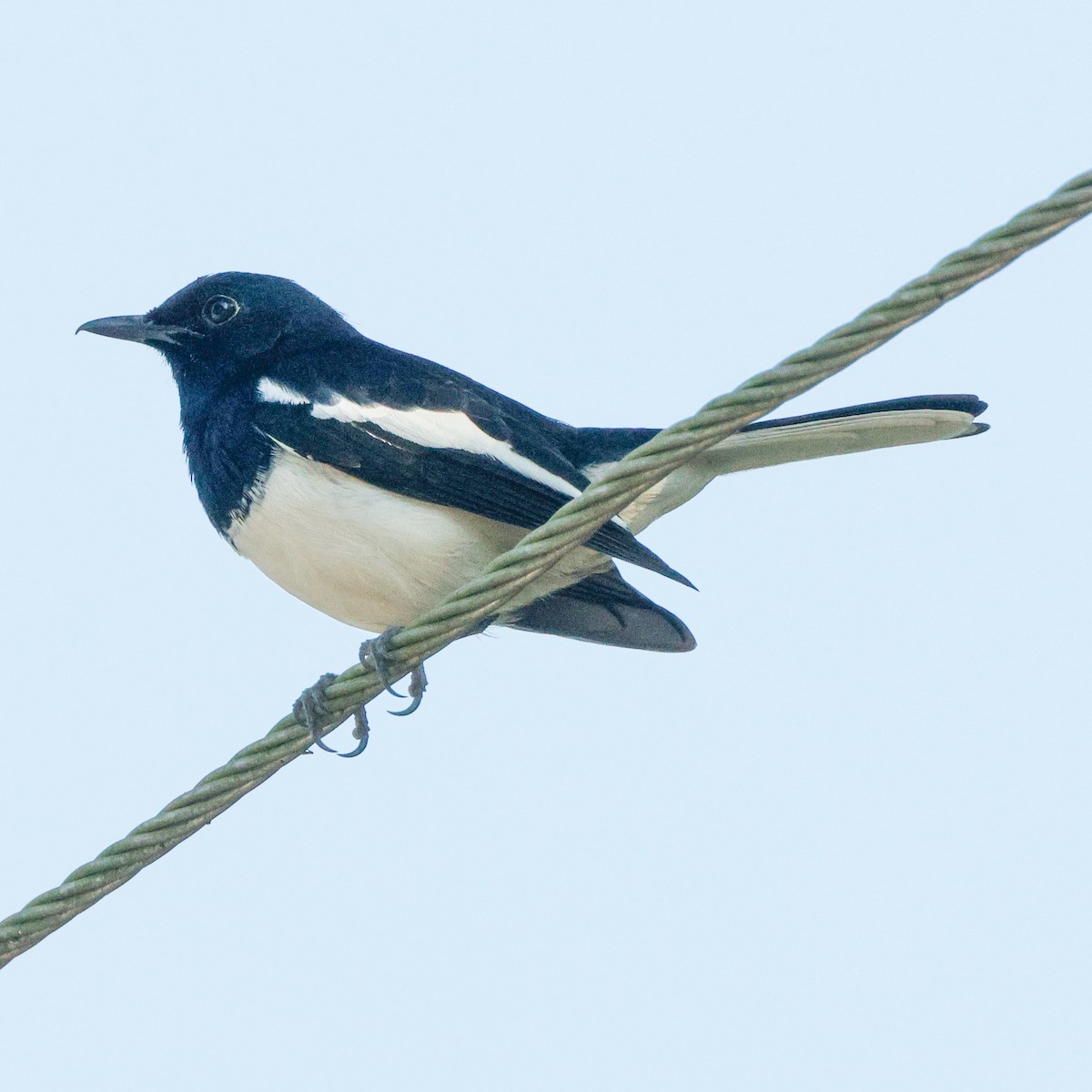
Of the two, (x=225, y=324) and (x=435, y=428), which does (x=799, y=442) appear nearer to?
(x=435, y=428)

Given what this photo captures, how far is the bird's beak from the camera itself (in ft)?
20.5

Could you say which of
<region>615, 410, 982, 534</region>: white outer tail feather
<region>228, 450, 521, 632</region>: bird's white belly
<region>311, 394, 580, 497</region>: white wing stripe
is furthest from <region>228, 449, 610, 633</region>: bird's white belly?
<region>615, 410, 982, 534</region>: white outer tail feather

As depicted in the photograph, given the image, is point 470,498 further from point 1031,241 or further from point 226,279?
point 1031,241

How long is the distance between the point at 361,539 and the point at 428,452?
0.38m

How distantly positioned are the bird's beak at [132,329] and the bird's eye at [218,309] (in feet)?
0.43

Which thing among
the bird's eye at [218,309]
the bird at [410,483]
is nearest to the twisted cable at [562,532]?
the bird at [410,483]

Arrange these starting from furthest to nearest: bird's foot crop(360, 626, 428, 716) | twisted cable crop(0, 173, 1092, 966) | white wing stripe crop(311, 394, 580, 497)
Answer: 1. white wing stripe crop(311, 394, 580, 497)
2. bird's foot crop(360, 626, 428, 716)
3. twisted cable crop(0, 173, 1092, 966)

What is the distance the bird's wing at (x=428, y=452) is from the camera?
522 centimetres

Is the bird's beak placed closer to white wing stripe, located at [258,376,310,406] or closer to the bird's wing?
white wing stripe, located at [258,376,310,406]

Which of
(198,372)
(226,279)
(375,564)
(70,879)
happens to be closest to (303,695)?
(375,564)

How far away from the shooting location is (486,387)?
19.0ft

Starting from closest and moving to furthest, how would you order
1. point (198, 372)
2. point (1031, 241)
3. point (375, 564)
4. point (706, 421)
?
point (1031, 241) < point (706, 421) < point (375, 564) < point (198, 372)

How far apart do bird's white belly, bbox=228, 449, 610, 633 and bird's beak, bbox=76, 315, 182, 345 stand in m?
1.21

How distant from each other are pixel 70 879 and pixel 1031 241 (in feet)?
8.47
